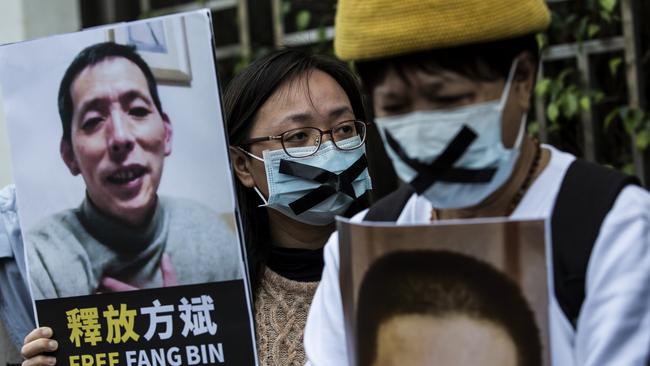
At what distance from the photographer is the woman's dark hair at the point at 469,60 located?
5.54 feet

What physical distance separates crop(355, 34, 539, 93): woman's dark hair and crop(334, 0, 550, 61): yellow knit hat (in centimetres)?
2

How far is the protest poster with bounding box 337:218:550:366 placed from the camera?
1655 mm

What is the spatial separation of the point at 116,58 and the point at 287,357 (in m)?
0.87

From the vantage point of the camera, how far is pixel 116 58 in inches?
96.7

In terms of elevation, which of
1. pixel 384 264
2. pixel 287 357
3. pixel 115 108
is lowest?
pixel 287 357

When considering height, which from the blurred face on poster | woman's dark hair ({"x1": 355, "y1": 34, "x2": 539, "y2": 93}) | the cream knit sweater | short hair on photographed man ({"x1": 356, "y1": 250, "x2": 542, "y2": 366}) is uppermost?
woman's dark hair ({"x1": 355, "y1": 34, "x2": 539, "y2": 93})

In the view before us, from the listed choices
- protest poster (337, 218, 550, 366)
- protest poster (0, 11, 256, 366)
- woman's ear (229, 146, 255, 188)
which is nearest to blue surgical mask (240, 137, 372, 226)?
woman's ear (229, 146, 255, 188)

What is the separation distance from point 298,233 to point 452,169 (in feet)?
4.05

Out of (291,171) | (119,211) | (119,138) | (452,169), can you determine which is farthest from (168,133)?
(452,169)

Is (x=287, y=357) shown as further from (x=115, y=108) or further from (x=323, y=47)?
(x=323, y=47)

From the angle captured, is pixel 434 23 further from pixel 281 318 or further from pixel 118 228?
pixel 281 318

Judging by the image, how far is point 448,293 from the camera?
173 centimetres

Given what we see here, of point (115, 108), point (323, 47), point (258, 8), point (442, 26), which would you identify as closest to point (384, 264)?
point (442, 26)

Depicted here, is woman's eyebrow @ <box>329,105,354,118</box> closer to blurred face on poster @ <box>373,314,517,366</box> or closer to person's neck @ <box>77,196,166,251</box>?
person's neck @ <box>77,196,166,251</box>
